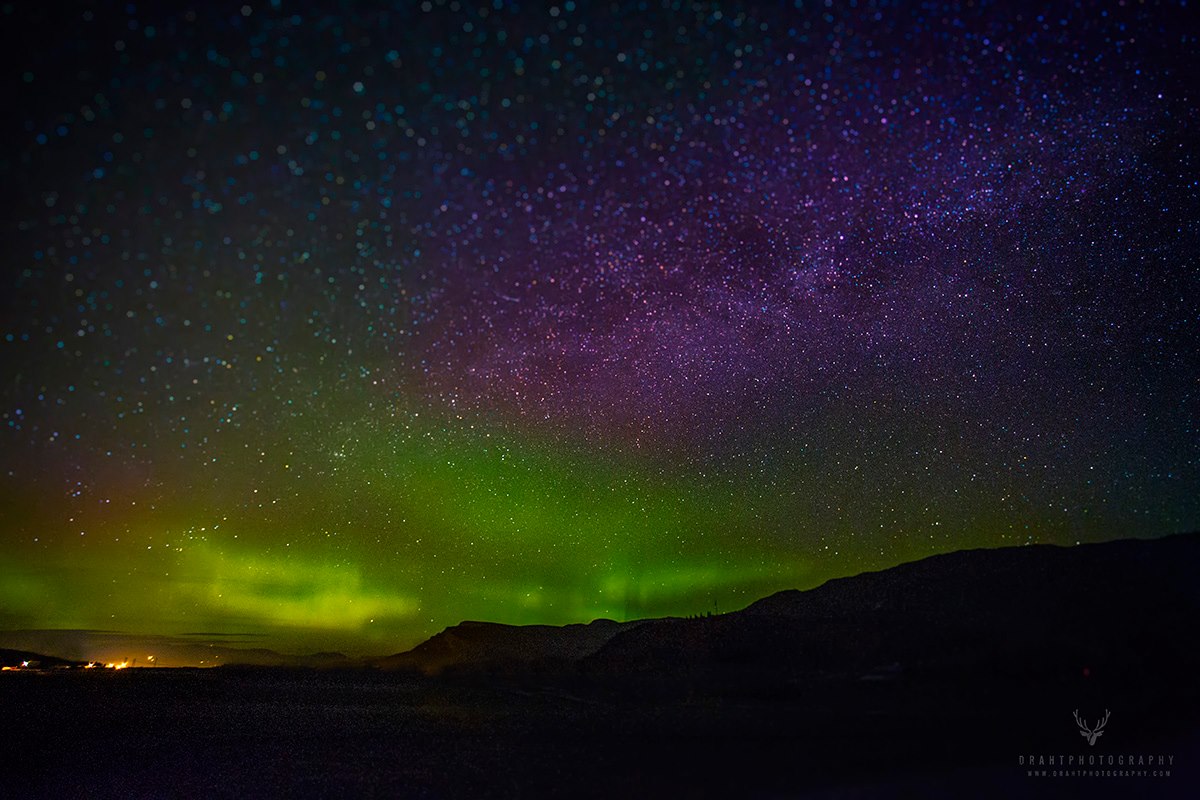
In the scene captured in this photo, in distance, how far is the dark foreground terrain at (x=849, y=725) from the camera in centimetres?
978

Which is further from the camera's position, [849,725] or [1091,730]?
[849,725]

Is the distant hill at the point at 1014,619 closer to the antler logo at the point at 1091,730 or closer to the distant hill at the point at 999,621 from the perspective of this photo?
the distant hill at the point at 999,621

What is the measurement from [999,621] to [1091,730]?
5.55 metres

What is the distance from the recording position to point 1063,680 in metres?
11.6

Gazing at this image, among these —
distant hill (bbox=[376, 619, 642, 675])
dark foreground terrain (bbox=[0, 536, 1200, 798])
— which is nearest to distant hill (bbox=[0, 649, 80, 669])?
distant hill (bbox=[376, 619, 642, 675])

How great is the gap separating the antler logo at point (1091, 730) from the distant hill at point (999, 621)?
140cm

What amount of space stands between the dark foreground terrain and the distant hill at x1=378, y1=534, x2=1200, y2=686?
0.20 feet

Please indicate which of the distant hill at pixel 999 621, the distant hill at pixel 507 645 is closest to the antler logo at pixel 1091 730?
the distant hill at pixel 999 621

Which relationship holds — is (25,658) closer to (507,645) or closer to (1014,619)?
(507,645)

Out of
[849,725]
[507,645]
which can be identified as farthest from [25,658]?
[849,725]

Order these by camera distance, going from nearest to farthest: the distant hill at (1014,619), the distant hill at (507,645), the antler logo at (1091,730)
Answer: the antler logo at (1091,730), the distant hill at (1014,619), the distant hill at (507,645)

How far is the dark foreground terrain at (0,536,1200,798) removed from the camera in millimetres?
9781

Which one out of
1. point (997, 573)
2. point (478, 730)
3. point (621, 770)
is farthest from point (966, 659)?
point (478, 730)

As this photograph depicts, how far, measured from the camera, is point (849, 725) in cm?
1402
